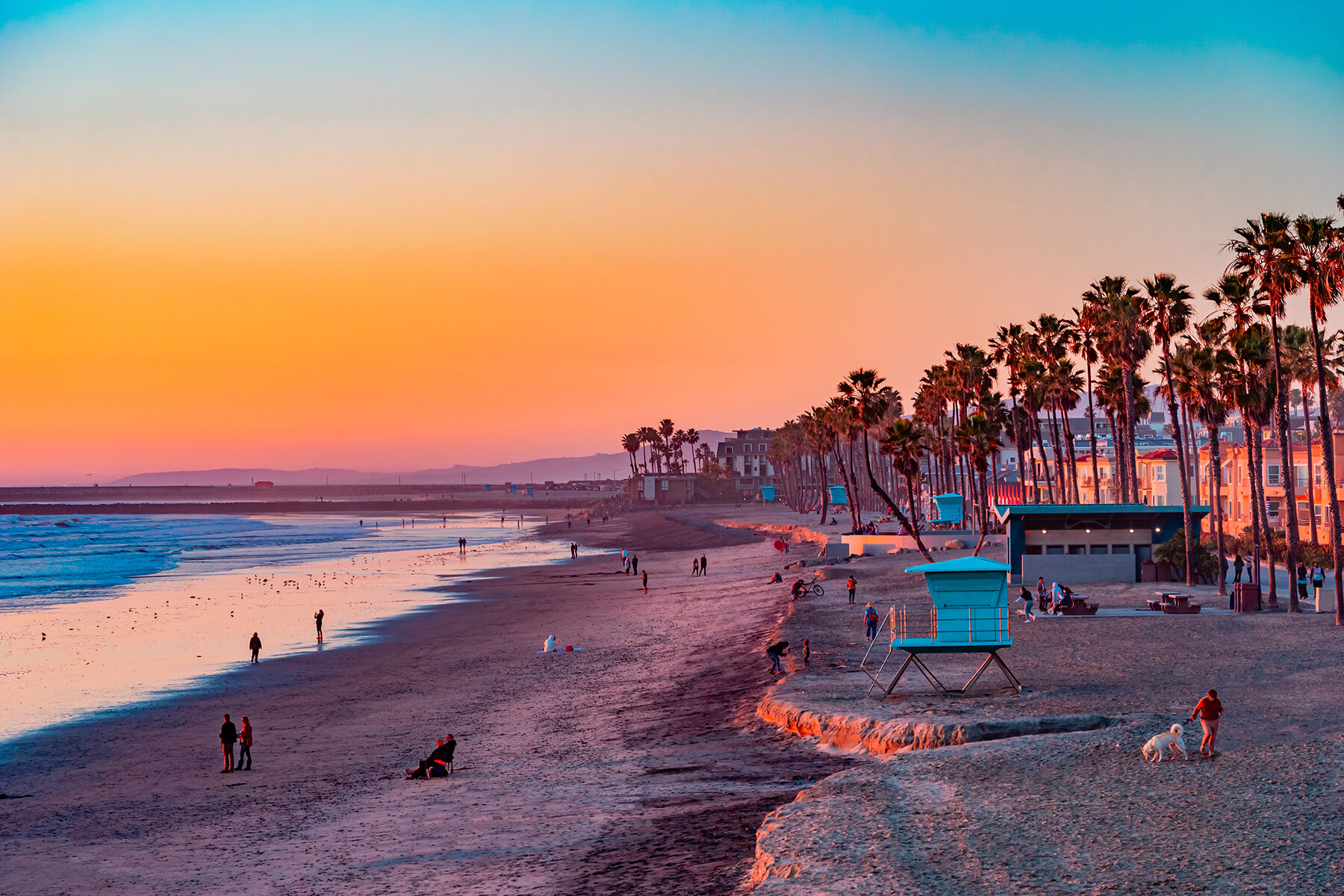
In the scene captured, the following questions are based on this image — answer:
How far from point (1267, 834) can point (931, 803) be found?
4.15m

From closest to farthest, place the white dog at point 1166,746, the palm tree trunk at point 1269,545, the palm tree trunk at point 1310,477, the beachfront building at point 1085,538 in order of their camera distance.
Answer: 1. the white dog at point 1166,746
2. the palm tree trunk at point 1269,545
3. the beachfront building at point 1085,538
4. the palm tree trunk at point 1310,477

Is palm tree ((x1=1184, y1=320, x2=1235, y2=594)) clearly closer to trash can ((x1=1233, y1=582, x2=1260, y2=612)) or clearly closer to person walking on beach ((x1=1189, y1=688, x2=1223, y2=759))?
trash can ((x1=1233, y1=582, x2=1260, y2=612))

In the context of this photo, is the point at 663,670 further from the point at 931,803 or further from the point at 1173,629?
the point at 931,803

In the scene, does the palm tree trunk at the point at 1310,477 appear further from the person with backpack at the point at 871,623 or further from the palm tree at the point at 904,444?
the person with backpack at the point at 871,623

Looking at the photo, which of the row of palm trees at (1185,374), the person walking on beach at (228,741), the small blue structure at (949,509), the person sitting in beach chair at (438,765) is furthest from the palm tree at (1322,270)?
the small blue structure at (949,509)

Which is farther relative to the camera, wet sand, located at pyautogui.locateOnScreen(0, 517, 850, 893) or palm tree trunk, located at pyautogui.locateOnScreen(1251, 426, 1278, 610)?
palm tree trunk, located at pyautogui.locateOnScreen(1251, 426, 1278, 610)

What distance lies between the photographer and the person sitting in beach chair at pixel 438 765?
68.9ft

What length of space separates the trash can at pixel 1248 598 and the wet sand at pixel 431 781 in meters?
16.0

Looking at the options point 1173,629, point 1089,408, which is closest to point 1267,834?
point 1173,629

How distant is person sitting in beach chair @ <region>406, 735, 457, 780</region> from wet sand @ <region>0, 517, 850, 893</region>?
15.4 inches

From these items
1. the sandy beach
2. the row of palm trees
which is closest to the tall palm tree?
the row of palm trees

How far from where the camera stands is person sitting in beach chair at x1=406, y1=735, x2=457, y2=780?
21.0m

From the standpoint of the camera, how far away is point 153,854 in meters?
17.2

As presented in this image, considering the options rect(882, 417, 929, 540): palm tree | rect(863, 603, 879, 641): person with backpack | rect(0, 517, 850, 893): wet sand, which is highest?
rect(882, 417, 929, 540): palm tree
